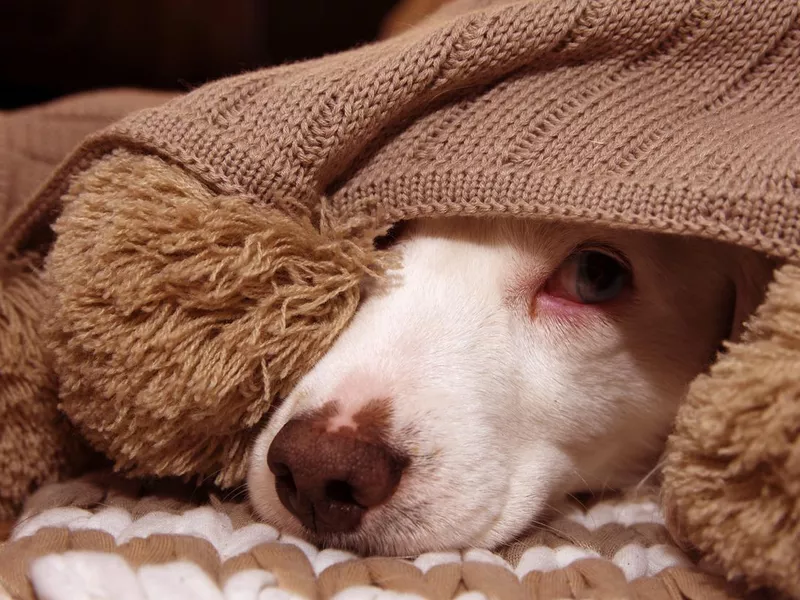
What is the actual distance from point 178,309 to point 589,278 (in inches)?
21.8

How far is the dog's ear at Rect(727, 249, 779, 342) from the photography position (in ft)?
3.40

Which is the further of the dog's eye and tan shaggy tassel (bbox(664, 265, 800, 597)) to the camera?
the dog's eye

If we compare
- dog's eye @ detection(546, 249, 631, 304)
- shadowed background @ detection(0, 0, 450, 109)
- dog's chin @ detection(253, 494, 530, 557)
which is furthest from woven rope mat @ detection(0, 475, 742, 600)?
shadowed background @ detection(0, 0, 450, 109)

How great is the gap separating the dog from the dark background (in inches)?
76.5

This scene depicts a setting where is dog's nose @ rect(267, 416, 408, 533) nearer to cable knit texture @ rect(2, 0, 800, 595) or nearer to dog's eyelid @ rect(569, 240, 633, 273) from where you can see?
A: cable knit texture @ rect(2, 0, 800, 595)

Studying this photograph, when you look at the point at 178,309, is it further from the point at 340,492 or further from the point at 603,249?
the point at 603,249

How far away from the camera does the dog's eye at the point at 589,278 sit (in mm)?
1083

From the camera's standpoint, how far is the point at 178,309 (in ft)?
3.04

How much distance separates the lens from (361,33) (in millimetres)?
3895

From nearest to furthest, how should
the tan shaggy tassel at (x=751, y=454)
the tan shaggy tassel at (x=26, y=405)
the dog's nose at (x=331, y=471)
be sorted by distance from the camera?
the tan shaggy tassel at (x=751, y=454) → the dog's nose at (x=331, y=471) → the tan shaggy tassel at (x=26, y=405)

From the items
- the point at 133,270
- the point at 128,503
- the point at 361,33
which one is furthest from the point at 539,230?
the point at 361,33

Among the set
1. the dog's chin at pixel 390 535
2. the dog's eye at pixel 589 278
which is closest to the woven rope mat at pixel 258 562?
the dog's chin at pixel 390 535

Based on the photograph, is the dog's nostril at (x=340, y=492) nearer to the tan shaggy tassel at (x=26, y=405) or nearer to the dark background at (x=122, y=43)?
the tan shaggy tassel at (x=26, y=405)

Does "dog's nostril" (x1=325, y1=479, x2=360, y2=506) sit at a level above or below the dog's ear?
below
